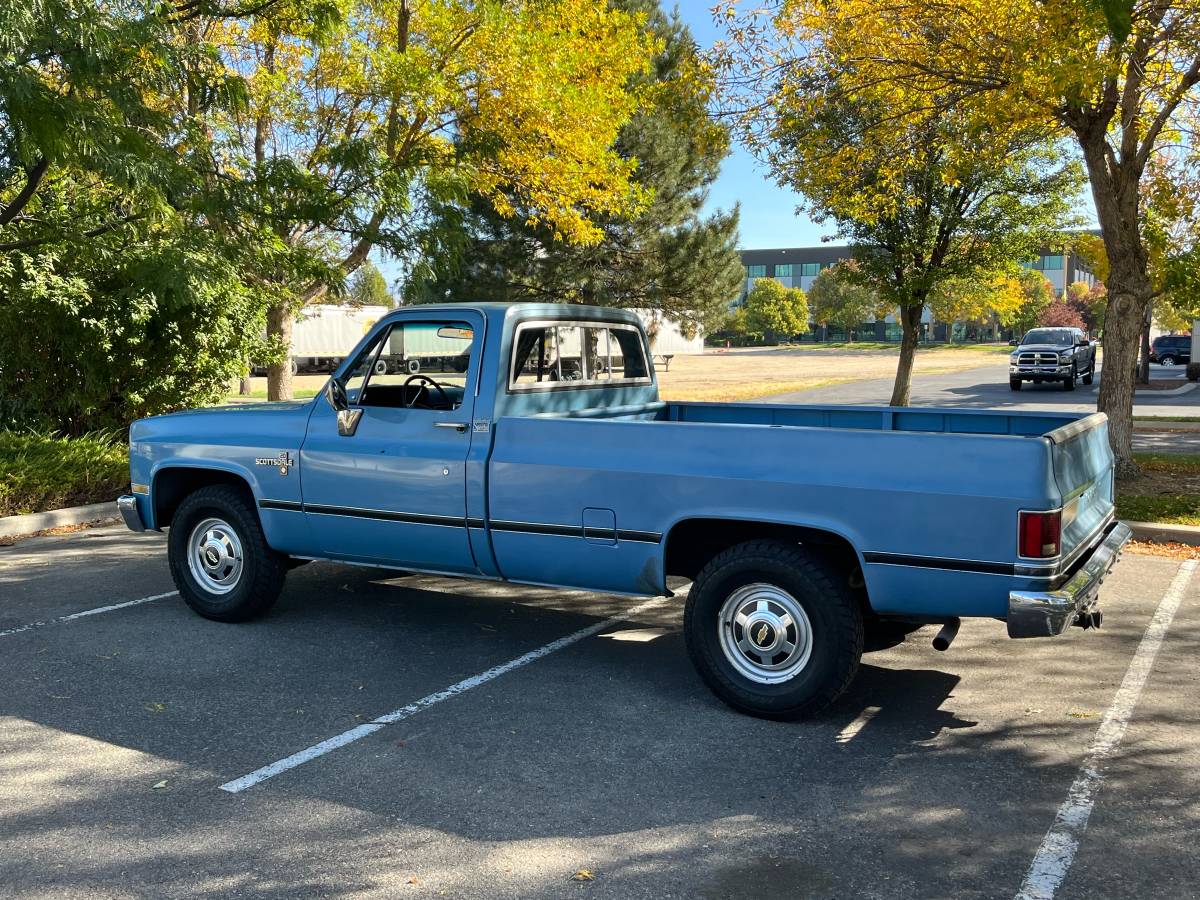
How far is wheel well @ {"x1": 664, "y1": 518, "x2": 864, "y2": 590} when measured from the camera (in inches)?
193

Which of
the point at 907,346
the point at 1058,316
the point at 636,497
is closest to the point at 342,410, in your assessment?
the point at 636,497

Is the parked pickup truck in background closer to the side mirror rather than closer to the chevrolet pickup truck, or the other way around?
the chevrolet pickup truck

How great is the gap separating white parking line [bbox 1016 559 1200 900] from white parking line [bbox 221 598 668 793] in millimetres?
2840

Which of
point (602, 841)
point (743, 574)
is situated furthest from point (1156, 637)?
point (602, 841)

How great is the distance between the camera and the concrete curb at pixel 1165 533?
A: 9273 millimetres

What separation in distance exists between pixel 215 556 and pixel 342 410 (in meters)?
1.38

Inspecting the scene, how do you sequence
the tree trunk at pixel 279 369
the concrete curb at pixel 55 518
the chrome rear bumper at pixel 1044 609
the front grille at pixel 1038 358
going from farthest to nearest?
the front grille at pixel 1038 358, the tree trunk at pixel 279 369, the concrete curb at pixel 55 518, the chrome rear bumper at pixel 1044 609

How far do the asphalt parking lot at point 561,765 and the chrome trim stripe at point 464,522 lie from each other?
81 centimetres

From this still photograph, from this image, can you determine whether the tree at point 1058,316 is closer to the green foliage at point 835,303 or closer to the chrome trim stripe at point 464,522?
the green foliage at point 835,303

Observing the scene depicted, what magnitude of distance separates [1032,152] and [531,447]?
1588 cm

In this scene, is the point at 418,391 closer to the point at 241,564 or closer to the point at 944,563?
the point at 241,564

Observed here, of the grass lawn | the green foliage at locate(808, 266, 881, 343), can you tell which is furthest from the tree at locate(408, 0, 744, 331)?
the green foliage at locate(808, 266, 881, 343)

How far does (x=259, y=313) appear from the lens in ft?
43.7

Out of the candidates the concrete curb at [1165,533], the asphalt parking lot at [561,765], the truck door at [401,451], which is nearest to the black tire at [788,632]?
the asphalt parking lot at [561,765]
